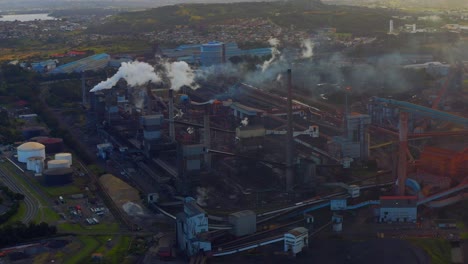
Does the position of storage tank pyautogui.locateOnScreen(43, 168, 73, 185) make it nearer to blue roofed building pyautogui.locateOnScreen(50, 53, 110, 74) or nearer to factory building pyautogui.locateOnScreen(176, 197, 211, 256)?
factory building pyautogui.locateOnScreen(176, 197, 211, 256)

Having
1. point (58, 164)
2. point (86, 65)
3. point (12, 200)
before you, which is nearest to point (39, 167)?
point (58, 164)

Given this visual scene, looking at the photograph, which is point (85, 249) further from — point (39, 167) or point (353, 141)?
point (353, 141)

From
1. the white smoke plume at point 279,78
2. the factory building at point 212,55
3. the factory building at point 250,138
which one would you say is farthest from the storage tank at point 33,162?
the factory building at point 212,55

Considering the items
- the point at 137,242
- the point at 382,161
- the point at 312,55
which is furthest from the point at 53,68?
the point at 137,242

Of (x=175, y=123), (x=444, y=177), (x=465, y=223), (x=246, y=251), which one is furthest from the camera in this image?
(x=175, y=123)

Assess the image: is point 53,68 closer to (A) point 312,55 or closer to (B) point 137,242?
(A) point 312,55

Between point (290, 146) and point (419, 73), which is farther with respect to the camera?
point (419, 73)
